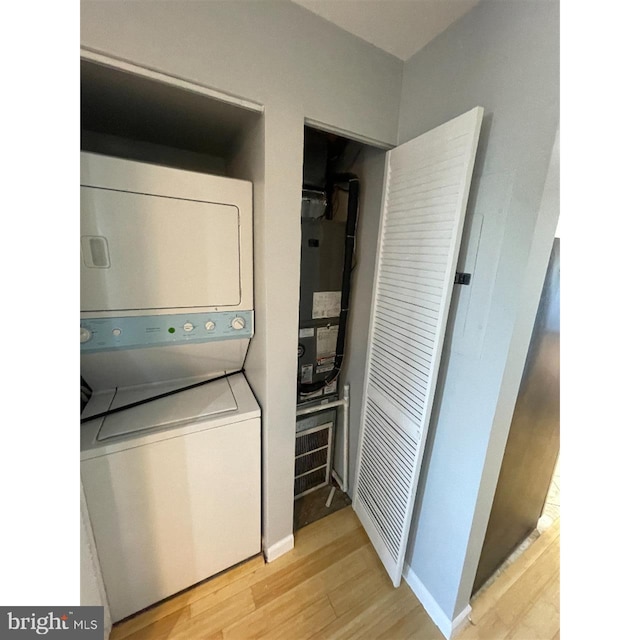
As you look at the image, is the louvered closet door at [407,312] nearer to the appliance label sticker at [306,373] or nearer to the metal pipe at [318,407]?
the metal pipe at [318,407]

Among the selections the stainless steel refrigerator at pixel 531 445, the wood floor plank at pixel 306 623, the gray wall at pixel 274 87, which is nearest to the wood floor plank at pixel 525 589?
the stainless steel refrigerator at pixel 531 445

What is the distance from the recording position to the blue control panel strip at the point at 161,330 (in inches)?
46.9

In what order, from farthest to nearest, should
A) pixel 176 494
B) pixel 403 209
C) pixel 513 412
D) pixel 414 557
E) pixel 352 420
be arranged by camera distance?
1. pixel 352 420
2. pixel 414 557
3. pixel 403 209
4. pixel 176 494
5. pixel 513 412

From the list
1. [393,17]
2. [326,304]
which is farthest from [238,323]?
[393,17]

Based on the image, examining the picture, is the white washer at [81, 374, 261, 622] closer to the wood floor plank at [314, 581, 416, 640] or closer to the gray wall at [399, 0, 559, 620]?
the wood floor plank at [314, 581, 416, 640]

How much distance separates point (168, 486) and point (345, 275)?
1483 millimetres

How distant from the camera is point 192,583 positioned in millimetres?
1484

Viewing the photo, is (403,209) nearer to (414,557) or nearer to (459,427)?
(459,427)

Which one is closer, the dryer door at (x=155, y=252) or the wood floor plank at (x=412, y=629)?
the dryer door at (x=155, y=252)

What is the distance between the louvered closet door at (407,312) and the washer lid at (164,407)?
841mm

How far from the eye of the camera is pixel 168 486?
4.26 feet

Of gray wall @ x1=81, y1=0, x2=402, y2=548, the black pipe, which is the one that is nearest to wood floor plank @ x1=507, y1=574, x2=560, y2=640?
gray wall @ x1=81, y1=0, x2=402, y2=548
